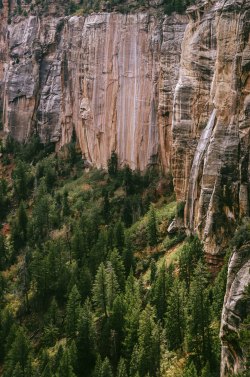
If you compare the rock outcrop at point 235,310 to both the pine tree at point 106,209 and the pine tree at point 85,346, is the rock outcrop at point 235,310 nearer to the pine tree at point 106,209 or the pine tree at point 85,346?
the pine tree at point 85,346

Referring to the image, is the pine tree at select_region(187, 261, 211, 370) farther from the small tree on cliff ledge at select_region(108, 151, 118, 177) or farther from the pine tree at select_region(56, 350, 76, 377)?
the small tree on cliff ledge at select_region(108, 151, 118, 177)

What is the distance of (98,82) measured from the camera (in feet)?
344

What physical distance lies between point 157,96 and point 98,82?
50.5 feet

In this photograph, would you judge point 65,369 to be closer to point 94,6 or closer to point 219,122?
point 219,122

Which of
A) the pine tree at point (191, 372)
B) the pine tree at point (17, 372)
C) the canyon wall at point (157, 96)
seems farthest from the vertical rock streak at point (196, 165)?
the pine tree at point (191, 372)

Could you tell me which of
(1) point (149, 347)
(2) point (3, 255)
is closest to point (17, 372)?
(1) point (149, 347)

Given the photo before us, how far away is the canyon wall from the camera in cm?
5969

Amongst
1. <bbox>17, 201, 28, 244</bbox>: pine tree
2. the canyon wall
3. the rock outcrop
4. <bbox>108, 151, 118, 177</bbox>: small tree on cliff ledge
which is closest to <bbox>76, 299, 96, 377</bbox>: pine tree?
the canyon wall

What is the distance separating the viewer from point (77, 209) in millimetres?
94438

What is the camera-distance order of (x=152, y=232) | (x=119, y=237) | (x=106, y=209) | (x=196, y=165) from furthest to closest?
(x=106, y=209) → (x=119, y=237) → (x=152, y=232) → (x=196, y=165)

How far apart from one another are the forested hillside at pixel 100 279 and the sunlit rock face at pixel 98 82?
4.60 meters

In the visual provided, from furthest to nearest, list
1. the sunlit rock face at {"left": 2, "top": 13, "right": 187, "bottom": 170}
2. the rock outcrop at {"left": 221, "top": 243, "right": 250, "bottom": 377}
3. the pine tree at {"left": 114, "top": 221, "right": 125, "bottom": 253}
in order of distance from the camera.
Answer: the sunlit rock face at {"left": 2, "top": 13, "right": 187, "bottom": 170}
the pine tree at {"left": 114, "top": 221, "right": 125, "bottom": 253}
the rock outcrop at {"left": 221, "top": 243, "right": 250, "bottom": 377}

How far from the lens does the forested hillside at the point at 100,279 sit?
175ft

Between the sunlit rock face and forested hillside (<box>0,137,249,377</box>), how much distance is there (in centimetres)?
460
